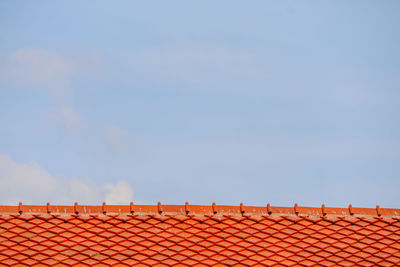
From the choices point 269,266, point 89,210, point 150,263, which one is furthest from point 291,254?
point 89,210

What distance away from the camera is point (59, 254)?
1736cm

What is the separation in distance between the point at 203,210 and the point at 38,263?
4729mm

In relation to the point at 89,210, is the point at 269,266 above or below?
below

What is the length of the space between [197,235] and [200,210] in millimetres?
933

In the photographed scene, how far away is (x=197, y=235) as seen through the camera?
18406 mm

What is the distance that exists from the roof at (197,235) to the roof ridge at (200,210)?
3 cm

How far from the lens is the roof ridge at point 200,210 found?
60.5 feet

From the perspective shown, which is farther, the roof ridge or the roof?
the roof ridge

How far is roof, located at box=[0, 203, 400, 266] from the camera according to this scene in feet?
57.5

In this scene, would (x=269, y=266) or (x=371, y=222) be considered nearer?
(x=269, y=266)

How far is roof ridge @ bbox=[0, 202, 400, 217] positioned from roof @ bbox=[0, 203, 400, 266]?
0.03m

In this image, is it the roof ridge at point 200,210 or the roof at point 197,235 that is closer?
the roof at point 197,235

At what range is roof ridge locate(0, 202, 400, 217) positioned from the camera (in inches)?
727

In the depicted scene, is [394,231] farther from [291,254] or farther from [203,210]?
[203,210]
